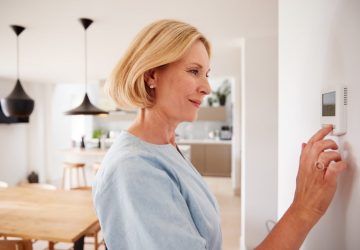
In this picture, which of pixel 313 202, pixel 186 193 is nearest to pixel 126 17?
pixel 186 193

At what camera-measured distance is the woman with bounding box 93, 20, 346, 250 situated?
62 cm

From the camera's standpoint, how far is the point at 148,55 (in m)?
0.75

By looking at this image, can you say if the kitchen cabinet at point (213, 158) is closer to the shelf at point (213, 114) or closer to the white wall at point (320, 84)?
the shelf at point (213, 114)

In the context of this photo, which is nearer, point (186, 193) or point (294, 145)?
point (186, 193)

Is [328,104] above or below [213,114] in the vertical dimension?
below

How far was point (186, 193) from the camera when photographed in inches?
28.6

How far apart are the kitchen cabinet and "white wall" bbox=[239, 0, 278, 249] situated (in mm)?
4305

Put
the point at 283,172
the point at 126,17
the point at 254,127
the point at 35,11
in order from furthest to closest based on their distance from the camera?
the point at 254,127 < the point at 126,17 < the point at 35,11 < the point at 283,172

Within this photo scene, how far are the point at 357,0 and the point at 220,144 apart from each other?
6.78m

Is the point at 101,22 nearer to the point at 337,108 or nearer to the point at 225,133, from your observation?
the point at 337,108

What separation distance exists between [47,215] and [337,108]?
2367mm

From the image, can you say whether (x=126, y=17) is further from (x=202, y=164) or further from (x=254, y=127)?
(x=202, y=164)

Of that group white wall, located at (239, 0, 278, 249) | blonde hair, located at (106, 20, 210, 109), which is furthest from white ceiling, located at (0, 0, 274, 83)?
blonde hair, located at (106, 20, 210, 109)

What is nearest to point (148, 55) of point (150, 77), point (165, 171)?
point (150, 77)
